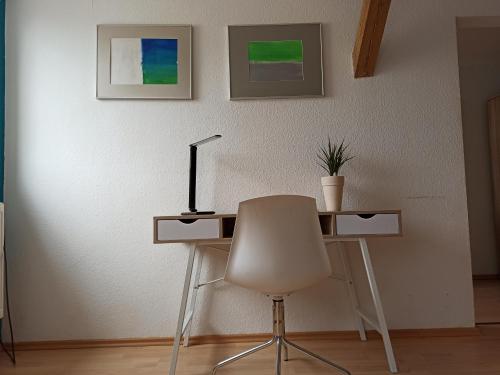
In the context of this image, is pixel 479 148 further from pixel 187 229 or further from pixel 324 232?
pixel 187 229

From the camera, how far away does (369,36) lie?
2.15 meters

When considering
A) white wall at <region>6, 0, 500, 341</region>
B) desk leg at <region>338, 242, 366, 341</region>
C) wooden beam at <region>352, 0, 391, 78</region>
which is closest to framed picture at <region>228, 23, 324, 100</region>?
white wall at <region>6, 0, 500, 341</region>

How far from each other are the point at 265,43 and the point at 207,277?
1.45 metres

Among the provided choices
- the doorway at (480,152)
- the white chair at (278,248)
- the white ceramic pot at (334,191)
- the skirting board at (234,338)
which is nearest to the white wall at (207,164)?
the skirting board at (234,338)

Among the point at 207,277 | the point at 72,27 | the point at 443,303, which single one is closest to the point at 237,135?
the point at 207,277

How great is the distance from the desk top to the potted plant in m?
0.18

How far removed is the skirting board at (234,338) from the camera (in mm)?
2215

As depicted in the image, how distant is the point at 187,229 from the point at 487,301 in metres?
2.52

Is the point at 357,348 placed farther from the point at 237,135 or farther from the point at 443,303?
the point at 237,135

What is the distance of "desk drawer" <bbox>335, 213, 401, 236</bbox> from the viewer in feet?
6.10

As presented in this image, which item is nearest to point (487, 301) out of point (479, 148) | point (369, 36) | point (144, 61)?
point (479, 148)

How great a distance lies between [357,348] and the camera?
2.09 m

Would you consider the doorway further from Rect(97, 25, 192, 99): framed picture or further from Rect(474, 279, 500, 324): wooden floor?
Rect(97, 25, 192, 99): framed picture

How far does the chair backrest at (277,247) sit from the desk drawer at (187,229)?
0.17 m
